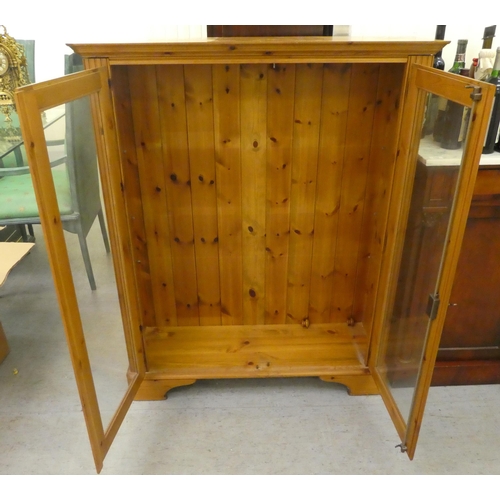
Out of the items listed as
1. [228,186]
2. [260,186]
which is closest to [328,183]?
[260,186]

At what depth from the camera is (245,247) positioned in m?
1.89

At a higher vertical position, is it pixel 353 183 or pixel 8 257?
pixel 353 183

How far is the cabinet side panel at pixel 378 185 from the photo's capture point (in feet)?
5.21

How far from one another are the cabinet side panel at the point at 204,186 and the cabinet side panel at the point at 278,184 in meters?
0.22

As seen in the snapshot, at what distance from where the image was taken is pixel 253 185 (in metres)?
1.76

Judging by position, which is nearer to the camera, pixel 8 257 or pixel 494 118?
pixel 494 118

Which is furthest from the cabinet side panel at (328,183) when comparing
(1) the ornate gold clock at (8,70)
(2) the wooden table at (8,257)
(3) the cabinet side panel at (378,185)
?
(1) the ornate gold clock at (8,70)

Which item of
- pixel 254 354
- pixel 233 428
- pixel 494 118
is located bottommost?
pixel 233 428

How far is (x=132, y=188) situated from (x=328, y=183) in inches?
30.1

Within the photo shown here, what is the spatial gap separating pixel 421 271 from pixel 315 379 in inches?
29.1

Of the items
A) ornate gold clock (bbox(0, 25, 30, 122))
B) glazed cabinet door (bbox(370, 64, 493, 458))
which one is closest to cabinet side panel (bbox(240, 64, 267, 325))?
glazed cabinet door (bbox(370, 64, 493, 458))

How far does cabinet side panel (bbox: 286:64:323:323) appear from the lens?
1.61 meters

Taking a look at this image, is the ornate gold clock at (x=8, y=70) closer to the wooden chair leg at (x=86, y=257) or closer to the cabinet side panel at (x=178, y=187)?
the wooden chair leg at (x=86, y=257)

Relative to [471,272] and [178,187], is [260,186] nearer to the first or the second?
[178,187]
